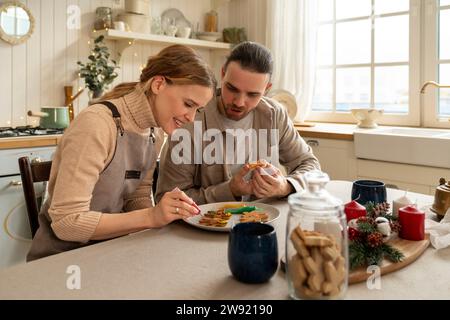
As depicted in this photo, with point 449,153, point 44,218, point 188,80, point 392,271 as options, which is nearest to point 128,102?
point 188,80

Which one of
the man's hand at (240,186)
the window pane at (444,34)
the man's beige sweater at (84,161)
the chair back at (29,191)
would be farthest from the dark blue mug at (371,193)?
the window pane at (444,34)

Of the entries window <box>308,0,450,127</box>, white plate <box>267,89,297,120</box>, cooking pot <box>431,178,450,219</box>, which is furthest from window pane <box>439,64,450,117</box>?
cooking pot <box>431,178,450,219</box>

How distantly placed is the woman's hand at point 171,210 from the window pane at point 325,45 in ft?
9.02

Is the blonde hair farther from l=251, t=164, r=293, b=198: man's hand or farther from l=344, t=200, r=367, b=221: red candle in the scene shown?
l=344, t=200, r=367, b=221: red candle

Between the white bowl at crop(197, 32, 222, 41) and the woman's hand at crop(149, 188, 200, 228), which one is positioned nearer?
the woman's hand at crop(149, 188, 200, 228)

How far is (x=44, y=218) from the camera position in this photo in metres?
1.21

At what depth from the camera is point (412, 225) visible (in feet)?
3.21

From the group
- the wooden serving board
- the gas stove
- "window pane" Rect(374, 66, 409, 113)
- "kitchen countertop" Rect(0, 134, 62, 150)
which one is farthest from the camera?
"window pane" Rect(374, 66, 409, 113)

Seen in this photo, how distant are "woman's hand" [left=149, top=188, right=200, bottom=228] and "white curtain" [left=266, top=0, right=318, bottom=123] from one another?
2.42 m

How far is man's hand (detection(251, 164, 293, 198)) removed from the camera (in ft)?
4.46

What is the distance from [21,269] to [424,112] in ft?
9.27

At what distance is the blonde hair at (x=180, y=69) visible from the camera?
3.99 feet

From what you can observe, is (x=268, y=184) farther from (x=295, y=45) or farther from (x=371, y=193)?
(x=295, y=45)

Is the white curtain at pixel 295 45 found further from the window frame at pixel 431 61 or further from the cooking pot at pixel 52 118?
the cooking pot at pixel 52 118
